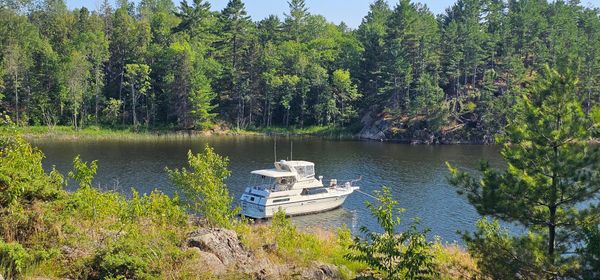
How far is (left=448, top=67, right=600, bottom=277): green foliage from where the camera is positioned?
528 inches

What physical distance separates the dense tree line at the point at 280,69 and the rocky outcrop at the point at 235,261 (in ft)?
234

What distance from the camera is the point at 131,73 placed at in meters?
84.3

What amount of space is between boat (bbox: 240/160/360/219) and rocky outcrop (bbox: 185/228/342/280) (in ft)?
75.3

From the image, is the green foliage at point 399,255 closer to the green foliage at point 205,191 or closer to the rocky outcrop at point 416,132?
the green foliage at point 205,191

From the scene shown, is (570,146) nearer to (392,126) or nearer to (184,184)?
(184,184)

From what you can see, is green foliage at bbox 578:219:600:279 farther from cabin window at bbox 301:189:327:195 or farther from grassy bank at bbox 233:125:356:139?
grassy bank at bbox 233:125:356:139

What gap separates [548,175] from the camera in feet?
45.1

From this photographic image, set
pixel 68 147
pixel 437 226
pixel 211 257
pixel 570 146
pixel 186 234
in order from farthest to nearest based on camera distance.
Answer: pixel 68 147, pixel 437 226, pixel 570 146, pixel 186 234, pixel 211 257

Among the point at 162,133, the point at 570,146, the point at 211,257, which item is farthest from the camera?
the point at 162,133

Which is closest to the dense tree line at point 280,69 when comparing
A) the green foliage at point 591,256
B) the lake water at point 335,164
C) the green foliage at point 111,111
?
the green foliage at point 111,111

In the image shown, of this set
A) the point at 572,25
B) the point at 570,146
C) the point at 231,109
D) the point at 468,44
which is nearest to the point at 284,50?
the point at 231,109

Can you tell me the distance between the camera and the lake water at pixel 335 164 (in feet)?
120

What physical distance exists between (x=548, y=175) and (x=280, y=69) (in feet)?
266

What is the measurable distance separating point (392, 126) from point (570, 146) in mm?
70415
